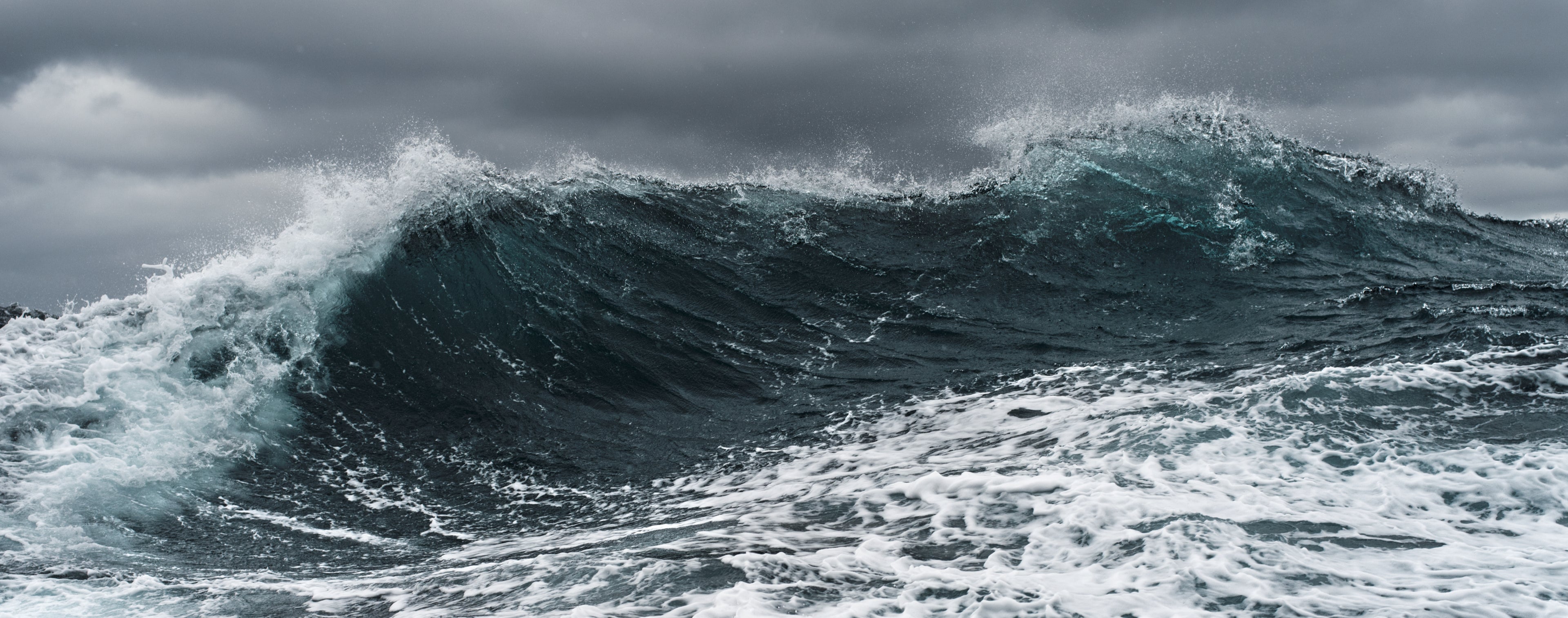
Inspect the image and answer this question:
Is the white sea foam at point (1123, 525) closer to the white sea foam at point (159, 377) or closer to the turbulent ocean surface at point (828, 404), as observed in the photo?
the turbulent ocean surface at point (828, 404)

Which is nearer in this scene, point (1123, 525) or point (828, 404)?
point (1123, 525)

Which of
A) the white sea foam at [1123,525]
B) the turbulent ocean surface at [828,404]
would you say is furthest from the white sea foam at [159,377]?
the white sea foam at [1123,525]

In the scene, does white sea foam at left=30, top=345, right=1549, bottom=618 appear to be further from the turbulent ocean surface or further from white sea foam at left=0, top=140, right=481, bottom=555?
white sea foam at left=0, top=140, right=481, bottom=555

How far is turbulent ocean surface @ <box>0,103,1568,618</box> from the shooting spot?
4465 millimetres

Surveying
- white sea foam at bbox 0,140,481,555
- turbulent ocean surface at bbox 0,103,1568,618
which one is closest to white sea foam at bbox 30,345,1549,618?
turbulent ocean surface at bbox 0,103,1568,618

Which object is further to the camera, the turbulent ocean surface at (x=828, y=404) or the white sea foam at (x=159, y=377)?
the white sea foam at (x=159, y=377)

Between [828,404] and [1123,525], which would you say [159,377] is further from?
[1123,525]

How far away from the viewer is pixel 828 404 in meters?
8.54

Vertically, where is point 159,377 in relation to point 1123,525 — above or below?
above

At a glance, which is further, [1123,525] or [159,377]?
[159,377]

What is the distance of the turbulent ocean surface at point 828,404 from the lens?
4.46 metres

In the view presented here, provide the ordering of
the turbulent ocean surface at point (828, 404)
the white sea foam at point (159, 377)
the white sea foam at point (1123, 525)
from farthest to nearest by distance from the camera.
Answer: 1. the white sea foam at point (159, 377)
2. the turbulent ocean surface at point (828, 404)
3. the white sea foam at point (1123, 525)

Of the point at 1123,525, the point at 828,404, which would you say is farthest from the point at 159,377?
the point at 1123,525

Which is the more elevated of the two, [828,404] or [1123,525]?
[828,404]
